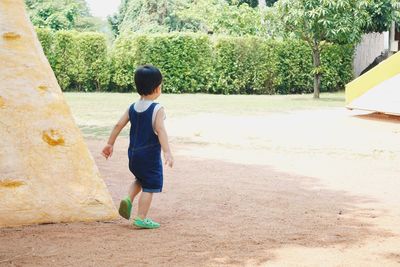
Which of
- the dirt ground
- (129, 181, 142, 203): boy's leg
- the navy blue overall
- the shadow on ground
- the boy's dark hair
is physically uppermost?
the boy's dark hair

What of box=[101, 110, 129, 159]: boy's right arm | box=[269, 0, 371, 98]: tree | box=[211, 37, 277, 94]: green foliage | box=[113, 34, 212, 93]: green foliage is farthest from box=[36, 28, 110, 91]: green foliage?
box=[101, 110, 129, 159]: boy's right arm

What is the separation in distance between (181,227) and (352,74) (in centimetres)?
2338

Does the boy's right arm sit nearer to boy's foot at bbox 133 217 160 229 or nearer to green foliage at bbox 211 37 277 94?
boy's foot at bbox 133 217 160 229

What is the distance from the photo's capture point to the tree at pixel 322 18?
20.6m

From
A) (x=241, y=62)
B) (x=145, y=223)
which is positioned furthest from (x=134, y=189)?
(x=241, y=62)

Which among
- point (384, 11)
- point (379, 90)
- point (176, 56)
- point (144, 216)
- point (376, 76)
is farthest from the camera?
point (384, 11)

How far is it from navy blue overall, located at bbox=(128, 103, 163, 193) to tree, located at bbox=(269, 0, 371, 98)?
16524mm

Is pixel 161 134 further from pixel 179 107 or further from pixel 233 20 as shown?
pixel 233 20

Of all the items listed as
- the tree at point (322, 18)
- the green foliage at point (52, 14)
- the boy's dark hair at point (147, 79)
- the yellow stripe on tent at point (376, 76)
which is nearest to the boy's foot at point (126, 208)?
the boy's dark hair at point (147, 79)

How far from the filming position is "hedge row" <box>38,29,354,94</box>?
25.6 meters

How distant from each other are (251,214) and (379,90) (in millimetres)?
10467

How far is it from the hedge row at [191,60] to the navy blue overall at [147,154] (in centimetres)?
2078

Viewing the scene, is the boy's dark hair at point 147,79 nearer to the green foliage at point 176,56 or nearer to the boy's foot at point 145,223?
the boy's foot at point 145,223

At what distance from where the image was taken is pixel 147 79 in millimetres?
4949
